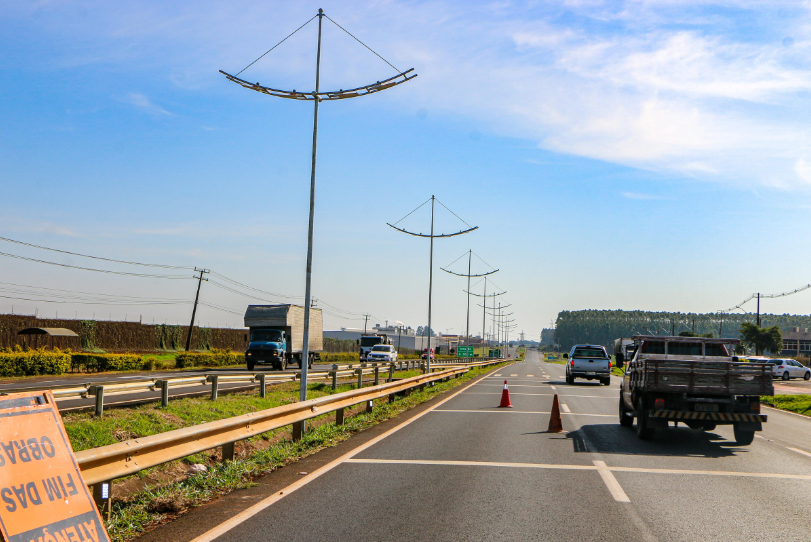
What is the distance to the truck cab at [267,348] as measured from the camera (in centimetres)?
4234

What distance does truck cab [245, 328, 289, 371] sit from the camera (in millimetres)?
42344

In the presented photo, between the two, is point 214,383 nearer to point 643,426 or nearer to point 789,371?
point 643,426

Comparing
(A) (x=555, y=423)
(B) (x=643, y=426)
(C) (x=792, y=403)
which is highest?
(B) (x=643, y=426)

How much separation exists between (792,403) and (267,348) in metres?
28.4

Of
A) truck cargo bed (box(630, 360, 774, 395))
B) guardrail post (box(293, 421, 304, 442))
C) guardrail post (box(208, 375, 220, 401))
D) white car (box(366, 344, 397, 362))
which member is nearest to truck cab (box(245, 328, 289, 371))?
white car (box(366, 344, 397, 362))

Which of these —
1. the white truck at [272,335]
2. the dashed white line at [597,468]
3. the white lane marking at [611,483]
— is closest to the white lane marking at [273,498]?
the dashed white line at [597,468]

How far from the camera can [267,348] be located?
4247 cm

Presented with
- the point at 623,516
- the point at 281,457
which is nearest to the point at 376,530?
the point at 623,516

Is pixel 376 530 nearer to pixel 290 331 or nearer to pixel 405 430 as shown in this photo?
pixel 405 430

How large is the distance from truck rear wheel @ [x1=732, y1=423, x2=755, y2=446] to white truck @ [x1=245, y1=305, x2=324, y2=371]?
3268 cm

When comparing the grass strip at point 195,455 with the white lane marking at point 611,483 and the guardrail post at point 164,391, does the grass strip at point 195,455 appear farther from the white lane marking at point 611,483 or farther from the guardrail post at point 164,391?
the white lane marking at point 611,483

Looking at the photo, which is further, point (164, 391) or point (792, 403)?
point (792, 403)

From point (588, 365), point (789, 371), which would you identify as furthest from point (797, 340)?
point (588, 365)

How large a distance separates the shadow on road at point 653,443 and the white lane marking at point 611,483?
1522 millimetres
